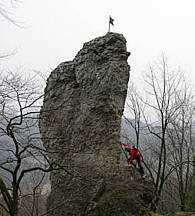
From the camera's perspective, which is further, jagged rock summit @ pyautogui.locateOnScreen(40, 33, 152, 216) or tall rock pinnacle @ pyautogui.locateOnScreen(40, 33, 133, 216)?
tall rock pinnacle @ pyautogui.locateOnScreen(40, 33, 133, 216)

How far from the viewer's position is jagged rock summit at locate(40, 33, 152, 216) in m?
5.20

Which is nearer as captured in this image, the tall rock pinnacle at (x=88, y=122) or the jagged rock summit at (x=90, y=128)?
the jagged rock summit at (x=90, y=128)

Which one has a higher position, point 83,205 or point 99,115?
point 99,115

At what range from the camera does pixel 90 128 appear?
583cm

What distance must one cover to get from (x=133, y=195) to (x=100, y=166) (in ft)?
3.60

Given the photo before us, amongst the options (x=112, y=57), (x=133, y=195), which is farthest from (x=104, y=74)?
(x=133, y=195)

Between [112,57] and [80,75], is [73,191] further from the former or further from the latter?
[112,57]

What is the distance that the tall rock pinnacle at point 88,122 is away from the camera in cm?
535

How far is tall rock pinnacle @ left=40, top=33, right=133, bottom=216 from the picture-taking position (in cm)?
535

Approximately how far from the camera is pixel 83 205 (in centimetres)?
522

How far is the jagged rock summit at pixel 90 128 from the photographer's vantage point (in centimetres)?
520

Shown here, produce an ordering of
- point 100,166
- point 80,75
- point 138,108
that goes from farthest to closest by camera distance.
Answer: point 138,108, point 80,75, point 100,166

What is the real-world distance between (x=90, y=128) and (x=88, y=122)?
19 cm

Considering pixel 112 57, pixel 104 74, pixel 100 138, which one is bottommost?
pixel 100 138
